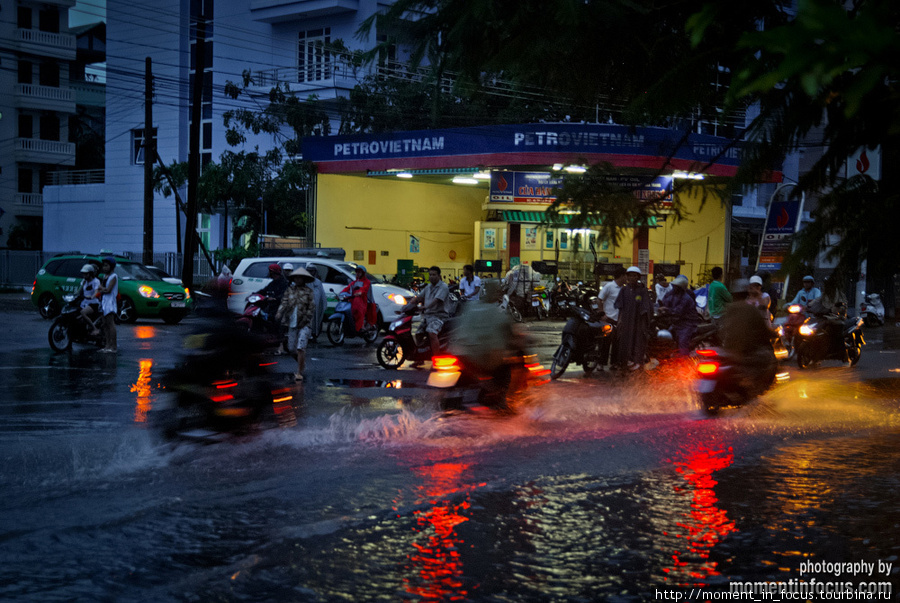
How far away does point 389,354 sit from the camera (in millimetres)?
14891

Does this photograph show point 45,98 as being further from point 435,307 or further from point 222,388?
point 222,388

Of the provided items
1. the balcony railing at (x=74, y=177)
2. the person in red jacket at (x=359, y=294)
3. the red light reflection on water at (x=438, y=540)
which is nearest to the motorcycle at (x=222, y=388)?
the red light reflection on water at (x=438, y=540)

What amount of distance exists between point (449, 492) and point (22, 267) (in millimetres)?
41835

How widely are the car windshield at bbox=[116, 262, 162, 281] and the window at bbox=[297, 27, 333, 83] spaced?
50.1ft

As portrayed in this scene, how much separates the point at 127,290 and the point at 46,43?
3093 cm

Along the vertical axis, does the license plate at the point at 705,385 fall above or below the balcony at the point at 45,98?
below

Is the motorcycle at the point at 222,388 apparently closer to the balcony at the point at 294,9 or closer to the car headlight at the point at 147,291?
the car headlight at the point at 147,291

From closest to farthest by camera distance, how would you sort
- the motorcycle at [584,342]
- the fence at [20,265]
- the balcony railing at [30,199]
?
the motorcycle at [584,342]
the fence at [20,265]
the balcony railing at [30,199]

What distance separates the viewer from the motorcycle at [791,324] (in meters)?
16.6

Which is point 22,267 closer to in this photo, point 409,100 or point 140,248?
point 140,248

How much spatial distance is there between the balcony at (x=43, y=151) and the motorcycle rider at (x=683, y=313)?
42.8 m

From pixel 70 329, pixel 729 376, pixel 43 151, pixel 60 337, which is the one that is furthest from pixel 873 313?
pixel 43 151

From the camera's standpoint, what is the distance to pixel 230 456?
25.3 feet

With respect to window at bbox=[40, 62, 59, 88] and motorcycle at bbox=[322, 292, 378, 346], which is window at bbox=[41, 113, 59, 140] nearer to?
window at bbox=[40, 62, 59, 88]
